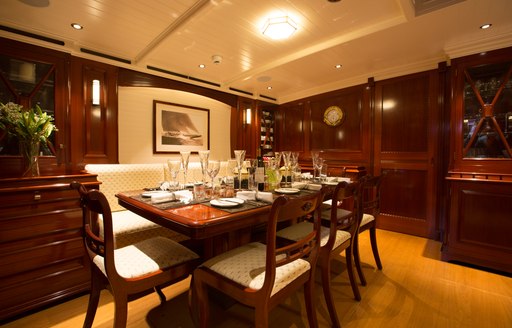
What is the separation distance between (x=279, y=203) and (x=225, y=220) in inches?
13.0

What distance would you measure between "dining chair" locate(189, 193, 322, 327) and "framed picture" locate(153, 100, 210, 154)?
9.25 feet

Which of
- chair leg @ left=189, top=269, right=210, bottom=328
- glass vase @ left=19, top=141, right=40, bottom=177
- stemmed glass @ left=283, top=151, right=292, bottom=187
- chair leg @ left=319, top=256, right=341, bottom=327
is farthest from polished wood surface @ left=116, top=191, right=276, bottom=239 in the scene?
glass vase @ left=19, top=141, right=40, bottom=177

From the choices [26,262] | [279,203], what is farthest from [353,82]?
[26,262]

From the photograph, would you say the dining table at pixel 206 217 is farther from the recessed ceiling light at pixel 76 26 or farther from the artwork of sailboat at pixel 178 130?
the artwork of sailboat at pixel 178 130

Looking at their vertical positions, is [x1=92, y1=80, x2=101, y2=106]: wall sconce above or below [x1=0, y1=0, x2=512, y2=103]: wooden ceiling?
below

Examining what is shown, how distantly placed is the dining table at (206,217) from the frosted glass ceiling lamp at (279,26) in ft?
5.59

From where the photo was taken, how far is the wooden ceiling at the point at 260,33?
2031 mm

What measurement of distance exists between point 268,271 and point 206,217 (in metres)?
0.40

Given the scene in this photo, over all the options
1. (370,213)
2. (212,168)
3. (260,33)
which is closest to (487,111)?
(370,213)

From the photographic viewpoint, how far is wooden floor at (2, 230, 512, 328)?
1.58 metres

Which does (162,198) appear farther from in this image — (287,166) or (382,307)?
(382,307)

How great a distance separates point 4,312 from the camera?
1618mm

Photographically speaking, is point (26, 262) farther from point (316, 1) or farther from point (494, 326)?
point (494, 326)

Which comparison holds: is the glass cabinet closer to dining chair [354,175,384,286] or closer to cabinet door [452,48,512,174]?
cabinet door [452,48,512,174]
